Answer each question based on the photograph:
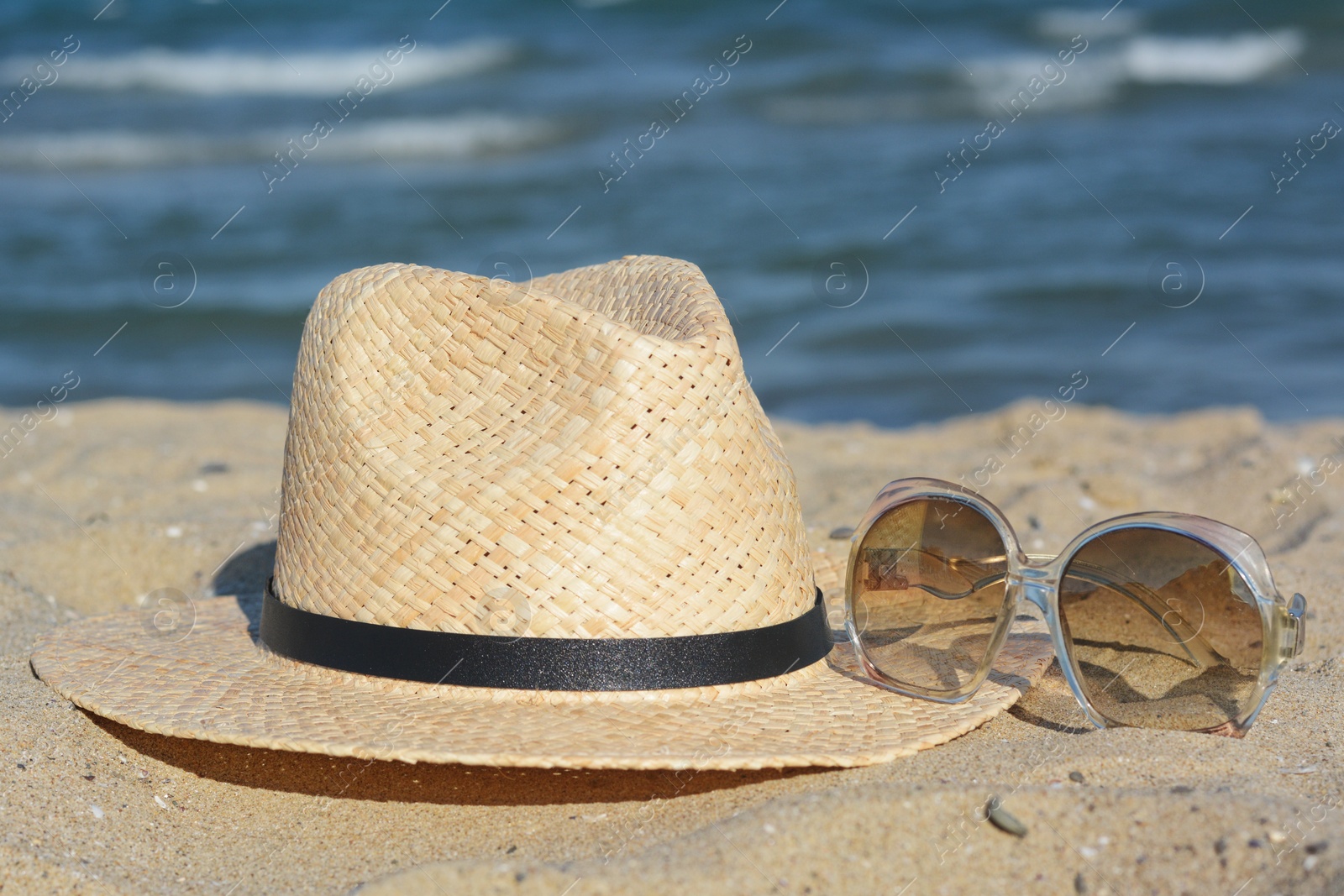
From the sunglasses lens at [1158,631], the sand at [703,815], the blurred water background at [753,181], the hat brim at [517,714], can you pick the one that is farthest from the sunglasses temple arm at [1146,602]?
the blurred water background at [753,181]

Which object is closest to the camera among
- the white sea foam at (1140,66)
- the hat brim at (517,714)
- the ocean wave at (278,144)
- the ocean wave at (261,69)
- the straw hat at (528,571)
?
the hat brim at (517,714)

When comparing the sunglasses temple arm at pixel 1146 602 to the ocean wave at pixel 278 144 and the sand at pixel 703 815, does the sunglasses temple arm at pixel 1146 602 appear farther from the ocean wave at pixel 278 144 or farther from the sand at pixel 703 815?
the ocean wave at pixel 278 144

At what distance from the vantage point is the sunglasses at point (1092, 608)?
78.7 inches

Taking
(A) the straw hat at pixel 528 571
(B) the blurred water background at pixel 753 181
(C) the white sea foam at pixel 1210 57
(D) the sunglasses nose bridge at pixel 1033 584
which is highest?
(A) the straw hat at pixel 528 571

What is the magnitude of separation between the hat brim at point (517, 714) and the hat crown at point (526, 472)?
129 mm

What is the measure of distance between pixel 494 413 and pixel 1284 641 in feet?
4.70

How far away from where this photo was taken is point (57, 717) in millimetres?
2289

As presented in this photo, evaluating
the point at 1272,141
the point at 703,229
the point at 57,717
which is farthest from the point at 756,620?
the point at 1272,141

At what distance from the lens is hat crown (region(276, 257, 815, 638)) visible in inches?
79.4

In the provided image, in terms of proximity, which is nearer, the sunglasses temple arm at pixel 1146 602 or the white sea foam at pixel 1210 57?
the sunglasses temple arm at pixel 1146 602

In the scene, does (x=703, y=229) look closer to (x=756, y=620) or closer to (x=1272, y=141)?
(x=1272, y=141)

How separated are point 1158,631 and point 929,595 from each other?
42cm

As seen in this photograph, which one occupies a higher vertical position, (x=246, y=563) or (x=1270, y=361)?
(x=246, y=563)

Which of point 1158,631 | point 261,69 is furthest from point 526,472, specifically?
point 261,69
